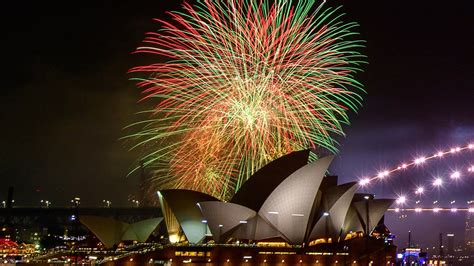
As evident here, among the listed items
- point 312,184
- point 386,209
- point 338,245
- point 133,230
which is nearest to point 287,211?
point 312,184

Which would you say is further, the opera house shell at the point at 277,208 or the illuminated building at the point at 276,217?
the illuminated building at the point at 276,217

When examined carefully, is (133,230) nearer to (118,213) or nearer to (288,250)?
(288,250)

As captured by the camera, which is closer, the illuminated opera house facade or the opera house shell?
the opera house shell

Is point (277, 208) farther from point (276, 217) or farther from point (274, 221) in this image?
point (274, 221)

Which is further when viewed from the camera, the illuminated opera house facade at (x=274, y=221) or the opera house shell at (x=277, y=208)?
the illuminated opera house facade at (x=274, y=221)

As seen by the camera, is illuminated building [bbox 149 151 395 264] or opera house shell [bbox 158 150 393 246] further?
illuminated building [bbox 149 151 395 264]
